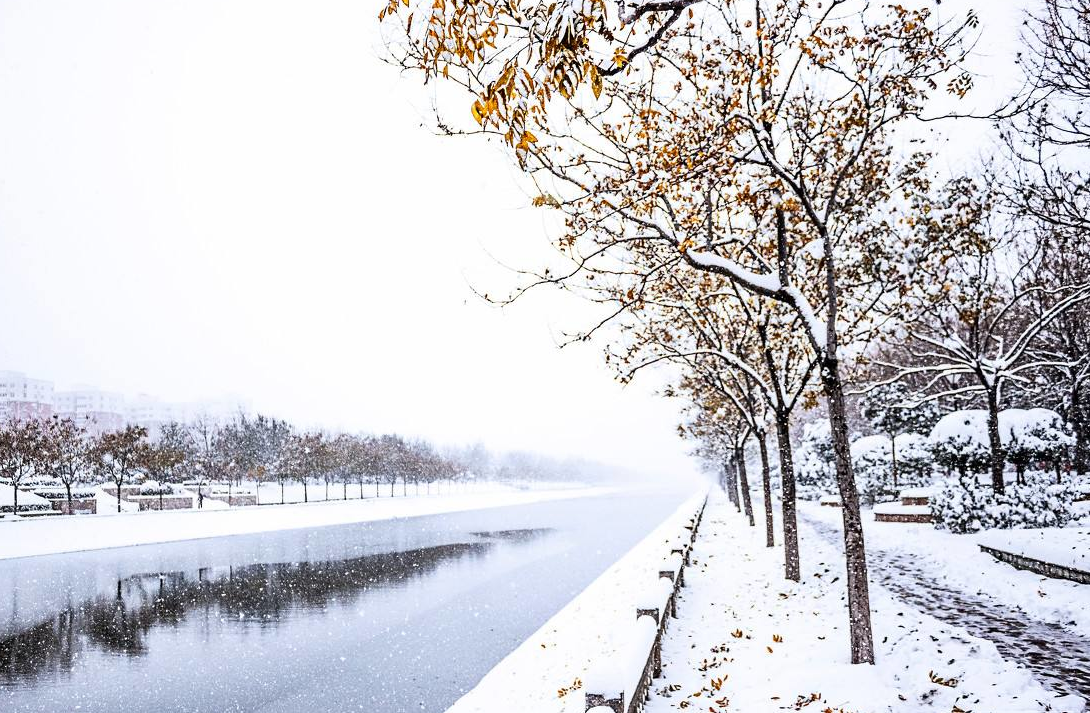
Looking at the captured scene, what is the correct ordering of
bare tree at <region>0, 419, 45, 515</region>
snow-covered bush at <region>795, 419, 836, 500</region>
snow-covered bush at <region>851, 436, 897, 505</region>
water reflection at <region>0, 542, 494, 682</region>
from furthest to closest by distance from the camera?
bare tree at <region>0, 419, 45, 515</region>, snow-covered bush at <region>795, 419, 836, 500</region>, snow-covered bush at <region>851, 436, 897, 505</region>, water reflection at <region>0, 542, 494, 682</region>

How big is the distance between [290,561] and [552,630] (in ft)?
49.5

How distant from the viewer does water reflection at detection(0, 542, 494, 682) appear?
1179cm

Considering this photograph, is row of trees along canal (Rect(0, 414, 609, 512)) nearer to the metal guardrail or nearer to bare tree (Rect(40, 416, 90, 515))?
bare tree (Rect(40, 416, 90, 515))

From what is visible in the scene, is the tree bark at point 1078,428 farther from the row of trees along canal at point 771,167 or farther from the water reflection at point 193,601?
the water reflection at point 193,601

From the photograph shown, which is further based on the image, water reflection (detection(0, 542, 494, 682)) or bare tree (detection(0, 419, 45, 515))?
bare tree (detection(0, 419, 45, 515))

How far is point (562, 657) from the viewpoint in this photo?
32.5 ft

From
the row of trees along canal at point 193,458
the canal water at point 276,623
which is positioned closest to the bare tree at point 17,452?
the row of trees along canal at point 193,458

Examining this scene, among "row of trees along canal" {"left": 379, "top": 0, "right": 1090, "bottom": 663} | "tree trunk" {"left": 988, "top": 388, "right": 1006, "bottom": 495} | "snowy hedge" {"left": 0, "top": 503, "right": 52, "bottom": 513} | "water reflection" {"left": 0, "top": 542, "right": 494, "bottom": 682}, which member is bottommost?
"snowy hedge" {"left": 0, "top": 503, "right": 52, "bottom": 513}

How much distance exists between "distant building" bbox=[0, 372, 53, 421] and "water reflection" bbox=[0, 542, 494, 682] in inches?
5986

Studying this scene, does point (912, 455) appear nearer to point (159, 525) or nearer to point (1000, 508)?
point (1000, 508)

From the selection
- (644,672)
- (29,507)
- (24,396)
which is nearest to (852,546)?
(644,672)

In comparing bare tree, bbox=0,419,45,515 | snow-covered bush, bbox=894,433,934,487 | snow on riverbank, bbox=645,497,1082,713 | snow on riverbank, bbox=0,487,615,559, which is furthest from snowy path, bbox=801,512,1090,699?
bare tree, bbox=0,419,45,515

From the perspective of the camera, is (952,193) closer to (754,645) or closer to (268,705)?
(754,645)

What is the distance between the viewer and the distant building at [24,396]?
143500 mm
